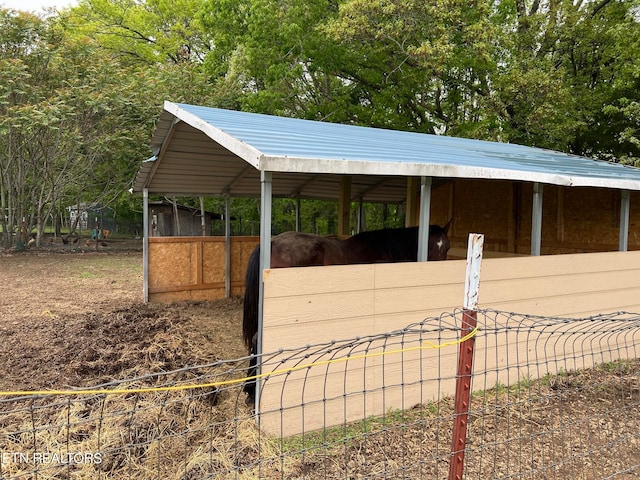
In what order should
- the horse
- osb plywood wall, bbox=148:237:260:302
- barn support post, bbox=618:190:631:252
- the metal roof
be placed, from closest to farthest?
1. the metal roof
2. the horse
3. barn support post, bbox=618:190:631:252
4. osb plywood wall, bbox=148:237:260:302

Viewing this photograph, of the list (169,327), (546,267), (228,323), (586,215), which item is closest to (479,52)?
(586,215)

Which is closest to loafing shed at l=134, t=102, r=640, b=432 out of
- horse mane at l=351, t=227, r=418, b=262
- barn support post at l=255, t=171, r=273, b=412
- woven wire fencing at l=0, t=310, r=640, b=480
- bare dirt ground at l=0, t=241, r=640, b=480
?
barn support post at l=255, t=171, r=273, b=412

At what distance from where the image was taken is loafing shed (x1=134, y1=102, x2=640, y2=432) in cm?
311

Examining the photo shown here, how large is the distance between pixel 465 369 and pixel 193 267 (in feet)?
21.5

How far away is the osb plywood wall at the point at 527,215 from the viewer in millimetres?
6891

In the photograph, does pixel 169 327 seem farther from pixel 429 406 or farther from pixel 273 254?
pixel 429 406

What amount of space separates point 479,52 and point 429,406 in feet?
34.3

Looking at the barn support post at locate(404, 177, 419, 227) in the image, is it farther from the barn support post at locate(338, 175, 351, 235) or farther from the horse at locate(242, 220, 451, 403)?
the horse at locate(242, 220, 451, 403)

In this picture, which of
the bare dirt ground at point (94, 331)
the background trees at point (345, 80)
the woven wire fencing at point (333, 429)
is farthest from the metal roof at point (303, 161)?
the background trees at point (345, 80)

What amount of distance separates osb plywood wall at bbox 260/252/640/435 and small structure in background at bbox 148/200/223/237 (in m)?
14.3

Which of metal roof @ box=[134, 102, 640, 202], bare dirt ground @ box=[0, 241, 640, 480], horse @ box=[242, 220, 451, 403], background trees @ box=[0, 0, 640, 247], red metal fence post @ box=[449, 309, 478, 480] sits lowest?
bare dirt ground @ box=[0, 241, 640, 480]

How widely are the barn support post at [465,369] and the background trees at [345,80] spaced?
1013 cm

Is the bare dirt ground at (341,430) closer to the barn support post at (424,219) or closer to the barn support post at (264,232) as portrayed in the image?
the barn support post at (264,232)

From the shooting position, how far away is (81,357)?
4305mm
